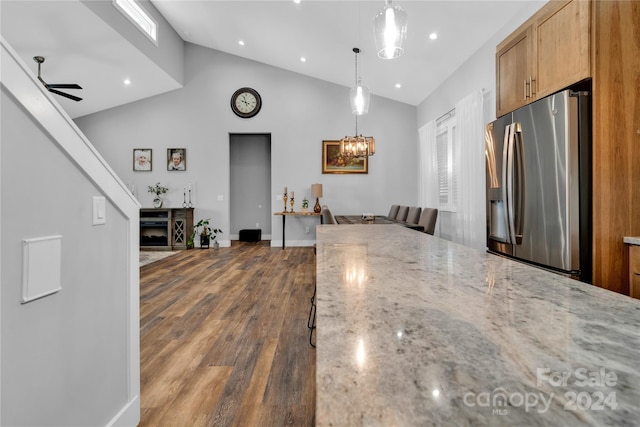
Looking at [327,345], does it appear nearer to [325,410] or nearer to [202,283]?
[325,410]

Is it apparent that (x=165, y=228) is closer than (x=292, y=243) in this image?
Yes

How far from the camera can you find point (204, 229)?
6.60 meters

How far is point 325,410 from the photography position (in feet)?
0.95

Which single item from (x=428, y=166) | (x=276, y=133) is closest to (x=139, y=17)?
(x=276, y=133)

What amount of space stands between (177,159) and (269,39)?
10.4 feet

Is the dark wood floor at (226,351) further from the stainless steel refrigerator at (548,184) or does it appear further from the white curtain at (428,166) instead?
the white curtain at (428,166)

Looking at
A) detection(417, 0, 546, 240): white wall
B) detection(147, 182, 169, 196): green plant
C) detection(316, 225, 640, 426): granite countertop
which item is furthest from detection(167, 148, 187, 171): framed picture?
detection(316, 225, 640, 426): granite countertop

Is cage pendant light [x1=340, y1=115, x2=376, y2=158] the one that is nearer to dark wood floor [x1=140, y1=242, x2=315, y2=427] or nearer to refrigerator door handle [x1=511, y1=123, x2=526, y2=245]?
dark wood floor [x1=140, y1=242, x2=315, y2=427]

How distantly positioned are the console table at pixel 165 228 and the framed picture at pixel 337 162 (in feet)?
10.1

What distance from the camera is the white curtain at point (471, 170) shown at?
4000 millimetres

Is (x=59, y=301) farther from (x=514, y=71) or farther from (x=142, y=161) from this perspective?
(x=142, y=161)

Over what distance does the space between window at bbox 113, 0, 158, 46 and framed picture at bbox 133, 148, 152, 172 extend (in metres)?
2.29

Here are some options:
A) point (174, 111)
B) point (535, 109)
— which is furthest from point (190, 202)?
point (535, 109)

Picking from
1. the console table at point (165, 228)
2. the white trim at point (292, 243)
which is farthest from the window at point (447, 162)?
the console table at point (165, 228)
